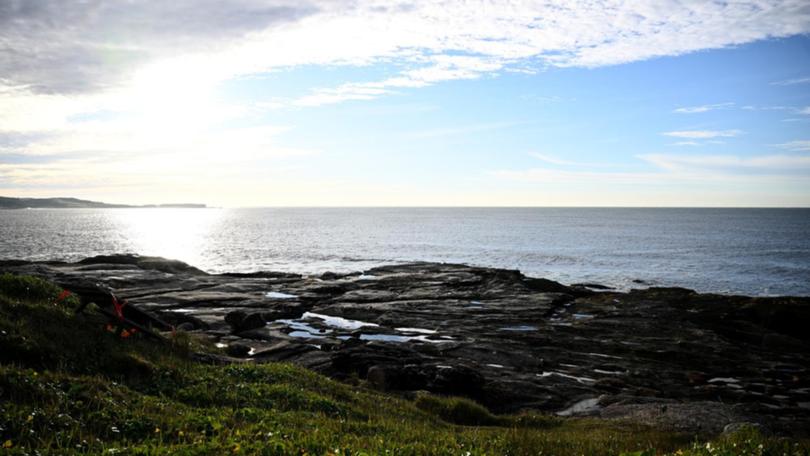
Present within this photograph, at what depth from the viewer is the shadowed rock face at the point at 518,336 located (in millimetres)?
24984

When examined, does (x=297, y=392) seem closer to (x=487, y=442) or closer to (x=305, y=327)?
(x=487, y=442)

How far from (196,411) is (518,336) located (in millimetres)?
28575

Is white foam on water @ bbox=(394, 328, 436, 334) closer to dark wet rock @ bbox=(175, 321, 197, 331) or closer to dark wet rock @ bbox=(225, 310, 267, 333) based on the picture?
dark wet rock @ bbox=(225, 310, 267, 333)

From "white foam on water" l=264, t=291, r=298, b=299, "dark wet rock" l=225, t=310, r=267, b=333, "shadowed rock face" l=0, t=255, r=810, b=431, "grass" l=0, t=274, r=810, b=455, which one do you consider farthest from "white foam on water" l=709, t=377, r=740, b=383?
"white foam on water" l=264, t=291, r=298, b=299

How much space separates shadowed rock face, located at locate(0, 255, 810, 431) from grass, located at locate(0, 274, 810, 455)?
11.2 ft

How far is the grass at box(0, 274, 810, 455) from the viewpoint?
9.62 meters

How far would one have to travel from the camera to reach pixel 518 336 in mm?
37625

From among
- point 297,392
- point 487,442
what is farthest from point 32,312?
point 487,442

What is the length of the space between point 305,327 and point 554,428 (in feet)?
82.3

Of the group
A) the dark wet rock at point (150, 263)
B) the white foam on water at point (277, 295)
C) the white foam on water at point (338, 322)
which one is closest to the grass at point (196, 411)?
the white foam on water at point (338, 322)

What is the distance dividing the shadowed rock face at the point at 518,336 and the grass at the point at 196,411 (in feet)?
11.2

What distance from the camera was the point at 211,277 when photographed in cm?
6172

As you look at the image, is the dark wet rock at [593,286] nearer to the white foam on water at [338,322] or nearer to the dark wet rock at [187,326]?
the white foam on water at [338,322]

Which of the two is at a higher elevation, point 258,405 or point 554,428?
point 258,405
